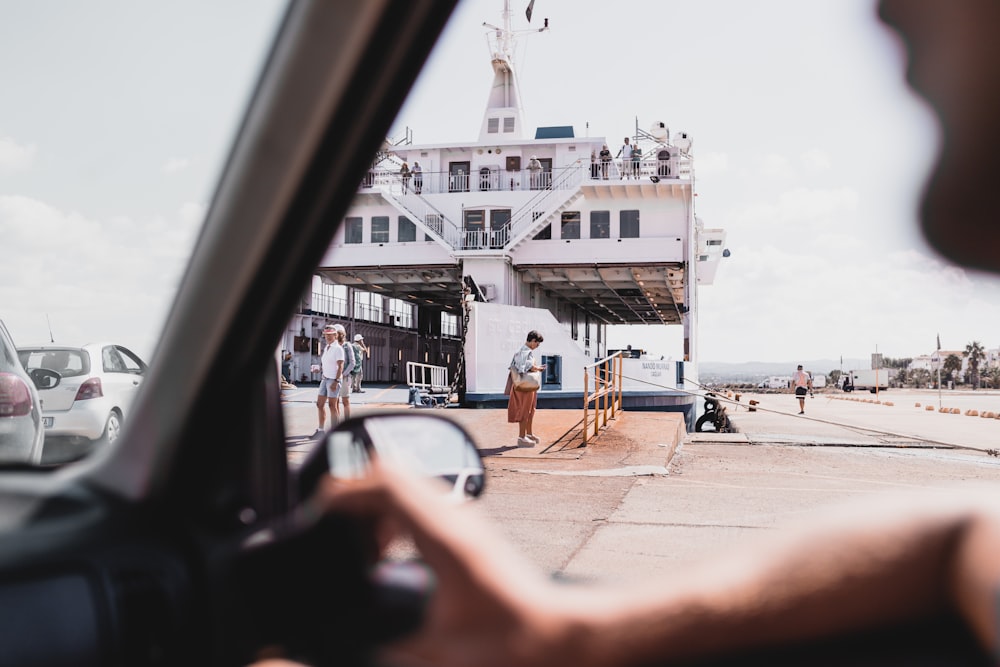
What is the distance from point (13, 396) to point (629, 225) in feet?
62.3

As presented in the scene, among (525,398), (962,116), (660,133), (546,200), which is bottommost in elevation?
(525,398)

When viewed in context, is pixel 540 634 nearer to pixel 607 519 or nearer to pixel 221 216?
pixel 221 216

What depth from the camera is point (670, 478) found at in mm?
6707

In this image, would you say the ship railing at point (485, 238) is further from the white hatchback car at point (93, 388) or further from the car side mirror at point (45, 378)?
the white hatchback car at point (93, 388)

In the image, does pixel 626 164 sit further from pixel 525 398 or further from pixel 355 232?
pixel 525 398

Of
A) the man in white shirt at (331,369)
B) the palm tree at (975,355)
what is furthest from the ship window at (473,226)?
the palm tree at (975,355)

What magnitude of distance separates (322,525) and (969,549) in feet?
2.10

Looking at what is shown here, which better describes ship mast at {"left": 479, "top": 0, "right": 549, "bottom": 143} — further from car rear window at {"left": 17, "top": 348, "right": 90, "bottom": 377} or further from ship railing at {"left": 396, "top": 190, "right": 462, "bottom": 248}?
car rear window at {"left": 17, "top": 348, "right": 90, "bottom": 377}

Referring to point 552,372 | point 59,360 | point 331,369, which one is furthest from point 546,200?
point 59,360

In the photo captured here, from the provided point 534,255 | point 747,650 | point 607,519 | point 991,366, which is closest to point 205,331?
point 747,650

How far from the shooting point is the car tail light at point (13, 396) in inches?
115

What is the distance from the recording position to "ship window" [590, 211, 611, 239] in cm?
2092

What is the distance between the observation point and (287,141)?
809mm

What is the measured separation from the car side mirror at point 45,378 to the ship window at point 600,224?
1799 centimetres
